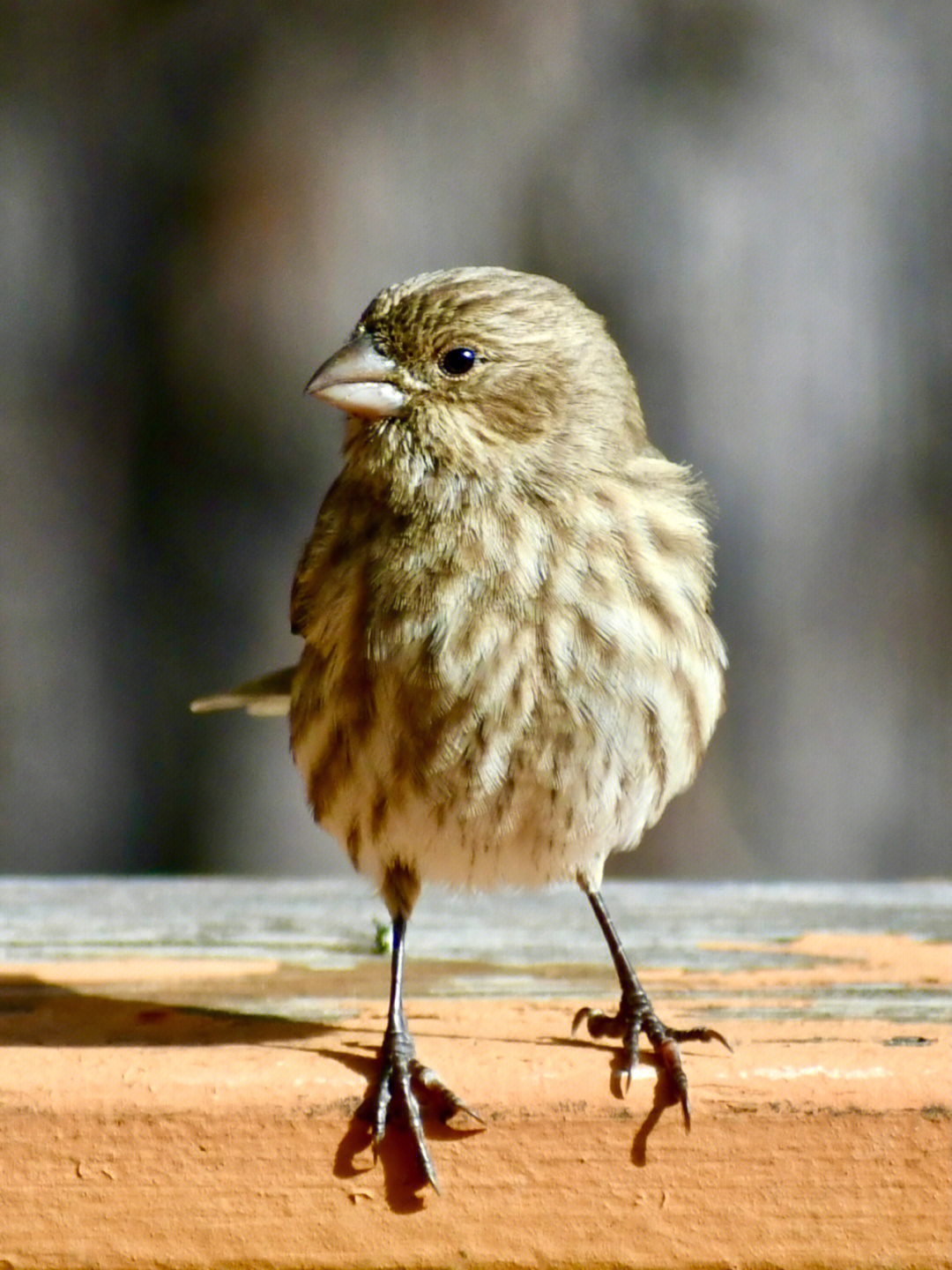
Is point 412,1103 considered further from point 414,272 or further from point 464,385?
point 414,272

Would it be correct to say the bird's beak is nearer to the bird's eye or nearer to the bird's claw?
the bird's eye

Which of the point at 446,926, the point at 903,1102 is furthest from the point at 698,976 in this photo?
the point at 903,1102

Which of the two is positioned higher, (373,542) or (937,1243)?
(373,542)

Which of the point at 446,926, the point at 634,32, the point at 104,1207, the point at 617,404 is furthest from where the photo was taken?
the point at 634,32

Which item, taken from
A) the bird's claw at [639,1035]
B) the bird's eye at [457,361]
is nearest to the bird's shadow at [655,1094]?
the bird's claw at [639,1035]

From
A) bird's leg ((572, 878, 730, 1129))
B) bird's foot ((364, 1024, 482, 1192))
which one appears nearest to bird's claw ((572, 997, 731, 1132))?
bird's leg ((572, 878, 730, 1129))

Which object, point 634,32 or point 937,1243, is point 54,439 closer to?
point 634,32

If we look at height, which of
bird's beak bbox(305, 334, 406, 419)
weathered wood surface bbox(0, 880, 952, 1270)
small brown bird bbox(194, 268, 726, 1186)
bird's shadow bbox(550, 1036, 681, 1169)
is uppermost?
bird's beak bbox(305, 334, 406, 419)

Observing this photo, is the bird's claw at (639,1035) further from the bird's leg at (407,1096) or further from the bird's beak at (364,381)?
the bird's beak at (364,381)

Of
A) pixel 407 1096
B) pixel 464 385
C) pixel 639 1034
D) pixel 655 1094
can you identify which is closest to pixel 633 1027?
pixel 639 1034
